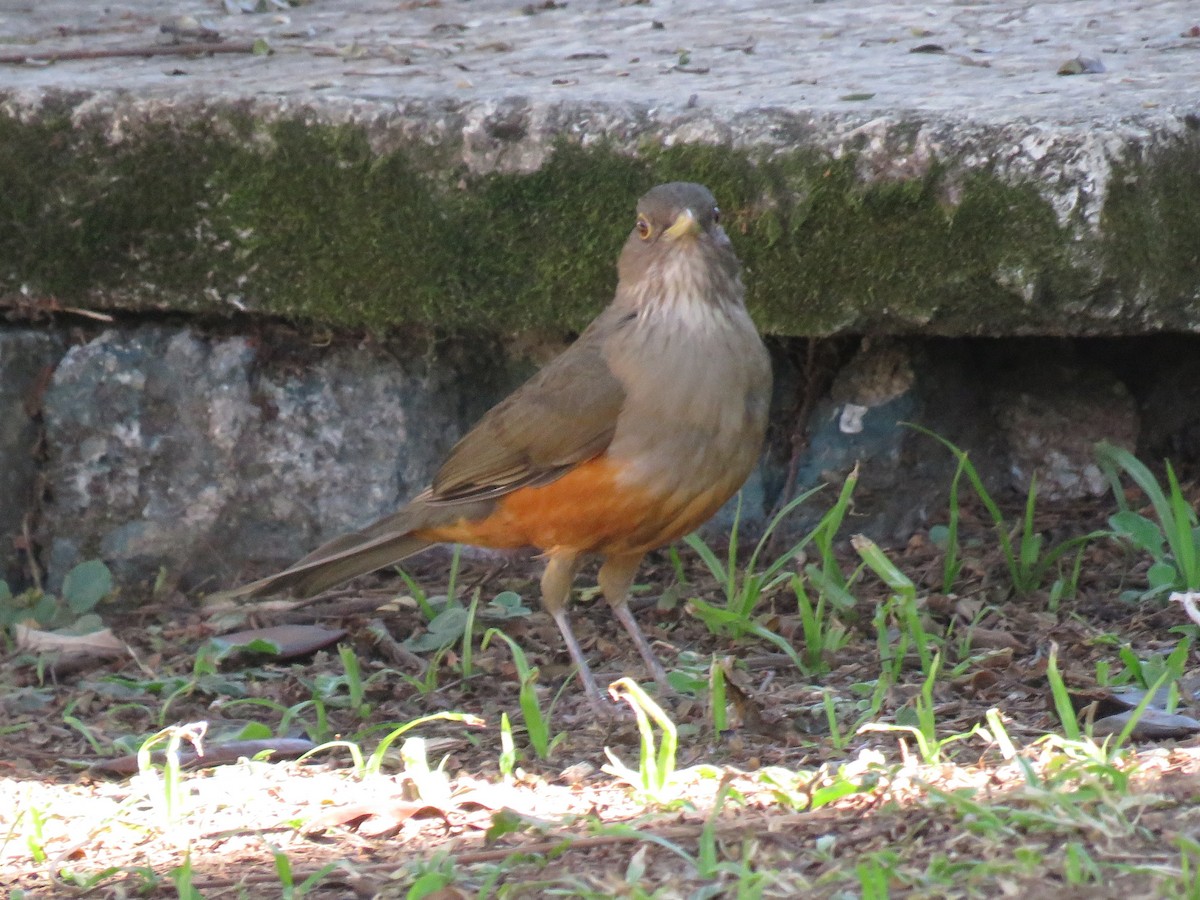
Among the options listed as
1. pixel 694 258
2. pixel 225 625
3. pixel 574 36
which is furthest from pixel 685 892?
pixel 574 36

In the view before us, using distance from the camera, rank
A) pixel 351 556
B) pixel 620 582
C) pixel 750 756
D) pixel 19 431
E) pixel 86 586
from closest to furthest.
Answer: pixel 750 756 < pixel 620 582 < pixel 351 556 < pixel 86 586 < pixel 19 431

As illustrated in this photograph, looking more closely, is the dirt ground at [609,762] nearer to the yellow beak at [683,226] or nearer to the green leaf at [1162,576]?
the green leaf at [1162,576]

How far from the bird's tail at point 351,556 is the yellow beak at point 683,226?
1.15 metres

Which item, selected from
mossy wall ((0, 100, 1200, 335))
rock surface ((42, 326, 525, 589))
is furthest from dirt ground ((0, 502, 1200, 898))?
mossy wall ((0, 100, 1200, 335))

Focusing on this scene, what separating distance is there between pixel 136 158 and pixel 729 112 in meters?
1.73

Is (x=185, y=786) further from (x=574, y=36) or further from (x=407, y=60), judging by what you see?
(x=574, y=36)

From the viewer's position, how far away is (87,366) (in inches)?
206

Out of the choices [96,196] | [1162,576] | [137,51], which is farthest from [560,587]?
[137,51]

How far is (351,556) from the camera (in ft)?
16.3

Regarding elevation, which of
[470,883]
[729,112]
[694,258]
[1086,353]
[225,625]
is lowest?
[225,625]

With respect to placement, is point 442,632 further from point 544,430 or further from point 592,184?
point 592,184

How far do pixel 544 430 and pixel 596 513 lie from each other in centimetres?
28

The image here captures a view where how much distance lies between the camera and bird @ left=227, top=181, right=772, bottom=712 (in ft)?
14.5

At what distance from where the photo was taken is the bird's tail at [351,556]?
4.92 m
